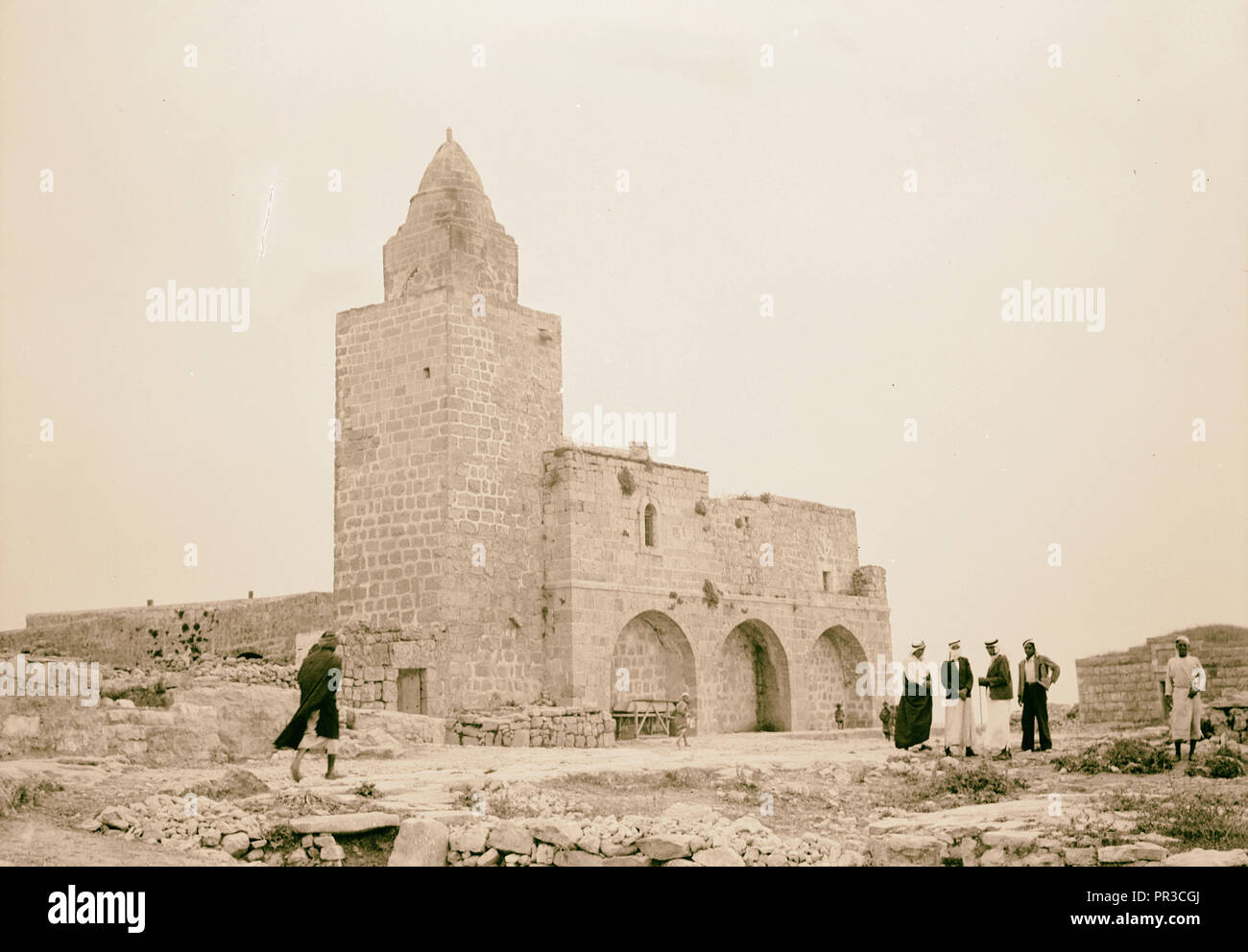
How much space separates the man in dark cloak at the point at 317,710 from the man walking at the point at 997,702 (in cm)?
774

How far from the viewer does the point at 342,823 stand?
11508 mm

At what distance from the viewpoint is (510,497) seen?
73.4 ft

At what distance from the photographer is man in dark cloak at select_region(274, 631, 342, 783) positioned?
43.6 ft

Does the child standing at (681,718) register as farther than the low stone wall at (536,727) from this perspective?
Yes

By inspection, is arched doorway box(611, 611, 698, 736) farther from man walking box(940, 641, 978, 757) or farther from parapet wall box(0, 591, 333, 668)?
man walking box(940, 641, 978, 757)

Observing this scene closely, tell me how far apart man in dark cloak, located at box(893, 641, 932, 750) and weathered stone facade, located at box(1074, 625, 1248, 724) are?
18.1ft

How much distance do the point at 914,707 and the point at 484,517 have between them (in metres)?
7.40

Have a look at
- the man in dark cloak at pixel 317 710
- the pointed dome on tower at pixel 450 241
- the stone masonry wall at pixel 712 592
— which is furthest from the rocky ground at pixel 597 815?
the pointed dome on tower at pixel 450 241

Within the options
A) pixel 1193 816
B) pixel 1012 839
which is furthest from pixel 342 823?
pixel 1193 816

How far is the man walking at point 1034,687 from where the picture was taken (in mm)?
16688

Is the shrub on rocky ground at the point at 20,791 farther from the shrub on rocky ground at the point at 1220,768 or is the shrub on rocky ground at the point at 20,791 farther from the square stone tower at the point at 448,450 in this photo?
the shrub on rocky ground at the point at 1220,768
